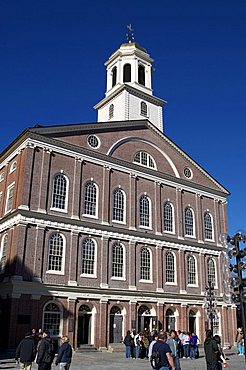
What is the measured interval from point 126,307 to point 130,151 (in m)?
12.8

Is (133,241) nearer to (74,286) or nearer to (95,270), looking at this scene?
(95,270)

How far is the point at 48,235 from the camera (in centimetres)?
2827

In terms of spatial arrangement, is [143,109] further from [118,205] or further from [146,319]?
[146,319]

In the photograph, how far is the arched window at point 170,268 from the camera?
34.8 metres

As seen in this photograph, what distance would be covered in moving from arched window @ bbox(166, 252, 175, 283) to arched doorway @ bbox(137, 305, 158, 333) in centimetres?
315

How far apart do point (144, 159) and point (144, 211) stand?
4813mm

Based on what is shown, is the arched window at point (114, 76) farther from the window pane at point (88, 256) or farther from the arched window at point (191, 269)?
the window pane at point (88, 256)

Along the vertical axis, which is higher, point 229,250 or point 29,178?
point 29,178

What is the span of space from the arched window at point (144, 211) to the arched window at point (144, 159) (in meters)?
3.09

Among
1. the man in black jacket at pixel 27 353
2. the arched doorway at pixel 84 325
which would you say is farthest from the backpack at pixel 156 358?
the arched doorway at pixel 84 325

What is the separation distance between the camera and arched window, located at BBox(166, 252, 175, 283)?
3478cm

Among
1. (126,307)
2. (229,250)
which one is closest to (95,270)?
(126,307)

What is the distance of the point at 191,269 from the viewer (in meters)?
A: 37.0

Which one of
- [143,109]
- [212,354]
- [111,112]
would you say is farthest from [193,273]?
[212,354]
